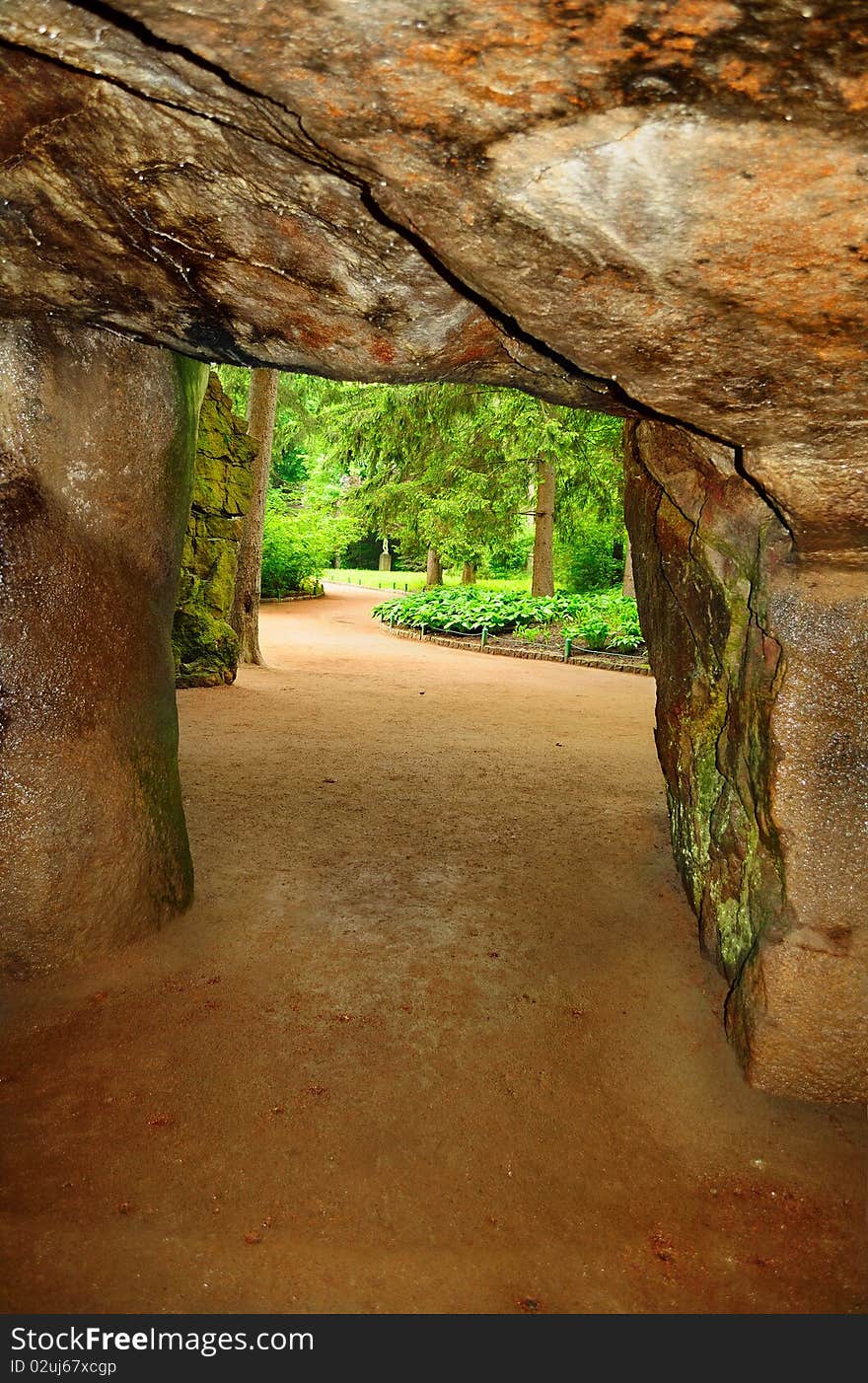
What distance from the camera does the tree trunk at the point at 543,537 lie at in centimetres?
1977

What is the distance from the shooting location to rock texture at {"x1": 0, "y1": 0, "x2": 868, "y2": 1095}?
1.74 metres

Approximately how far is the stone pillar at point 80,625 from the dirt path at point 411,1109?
1.32ft

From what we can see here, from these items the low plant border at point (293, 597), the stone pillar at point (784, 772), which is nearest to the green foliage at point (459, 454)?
the low plant border at point (293, 597)

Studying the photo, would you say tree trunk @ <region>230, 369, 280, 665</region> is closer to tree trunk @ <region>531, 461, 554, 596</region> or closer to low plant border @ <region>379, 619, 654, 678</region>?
low plant border @ <region>379, 619, 654, 678</region>

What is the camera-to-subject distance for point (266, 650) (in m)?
14.8

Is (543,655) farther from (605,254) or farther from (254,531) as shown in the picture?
(605,254)

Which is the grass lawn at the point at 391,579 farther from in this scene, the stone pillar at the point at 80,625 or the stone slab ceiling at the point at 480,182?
the stone slab ceiling at the point at 480,182

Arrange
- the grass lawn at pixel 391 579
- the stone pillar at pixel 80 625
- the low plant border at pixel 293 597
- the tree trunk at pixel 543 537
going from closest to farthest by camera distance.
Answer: the stone pillar at pixel 80 625 < the tree trunk at pixel 543 537 < the low plant border at pixel 293 597 < the grass lawn at pixel 391 579

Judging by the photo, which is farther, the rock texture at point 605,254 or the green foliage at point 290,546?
the green foliage at point 290,546

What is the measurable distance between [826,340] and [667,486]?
188 centimetres

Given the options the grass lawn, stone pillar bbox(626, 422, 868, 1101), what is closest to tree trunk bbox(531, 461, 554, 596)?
the grass lawn

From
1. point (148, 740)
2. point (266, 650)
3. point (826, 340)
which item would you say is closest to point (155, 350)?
point (148, 740)

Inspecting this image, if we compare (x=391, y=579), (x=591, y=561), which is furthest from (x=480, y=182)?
(x=391, y=579)

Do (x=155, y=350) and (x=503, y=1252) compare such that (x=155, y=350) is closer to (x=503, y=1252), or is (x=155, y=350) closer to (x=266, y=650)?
(x=503, y=1252)
